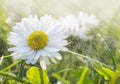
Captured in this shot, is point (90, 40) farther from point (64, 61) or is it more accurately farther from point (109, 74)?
point (109, 74)

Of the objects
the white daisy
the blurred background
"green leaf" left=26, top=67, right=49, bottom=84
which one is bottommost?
"green leaf" left=26, top=67, right=49, bottom=84

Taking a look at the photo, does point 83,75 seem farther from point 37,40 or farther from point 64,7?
point 64,7

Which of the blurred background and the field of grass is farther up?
the blurred background

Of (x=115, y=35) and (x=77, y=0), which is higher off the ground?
(x=77, y=0)

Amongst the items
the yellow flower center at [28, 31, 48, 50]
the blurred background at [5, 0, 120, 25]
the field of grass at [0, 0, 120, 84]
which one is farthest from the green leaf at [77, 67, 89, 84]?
the blurred background at [5, 0, 120, 25]

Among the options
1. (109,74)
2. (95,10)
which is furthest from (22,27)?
(95,10)

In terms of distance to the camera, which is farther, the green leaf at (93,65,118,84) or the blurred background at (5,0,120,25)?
the blurred background at (5,0,120,25)

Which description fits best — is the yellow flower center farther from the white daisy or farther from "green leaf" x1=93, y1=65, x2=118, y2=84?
"green leaf" x1=93, y1=65, x2=118, y2=84

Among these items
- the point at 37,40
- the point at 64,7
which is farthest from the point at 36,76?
the point at 64,7
